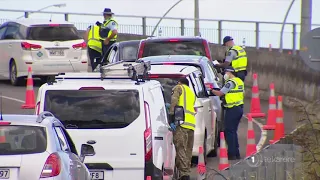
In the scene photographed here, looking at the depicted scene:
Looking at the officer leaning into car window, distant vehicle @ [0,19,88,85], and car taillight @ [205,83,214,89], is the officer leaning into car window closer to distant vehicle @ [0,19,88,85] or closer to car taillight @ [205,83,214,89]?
distant vehicle @ [0,19,88,85]

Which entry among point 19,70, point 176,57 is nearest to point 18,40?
point 19,70

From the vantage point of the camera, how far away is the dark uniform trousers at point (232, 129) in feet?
63.1

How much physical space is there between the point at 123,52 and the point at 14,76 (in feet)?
14.8

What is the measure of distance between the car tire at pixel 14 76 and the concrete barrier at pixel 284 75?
19.7 ft

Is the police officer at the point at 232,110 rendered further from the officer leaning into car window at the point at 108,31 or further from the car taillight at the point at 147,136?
the officer leaning into car window at the point at 108,31

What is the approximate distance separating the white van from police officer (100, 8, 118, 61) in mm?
13107

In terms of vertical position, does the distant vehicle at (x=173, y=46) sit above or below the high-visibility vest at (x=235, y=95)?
above

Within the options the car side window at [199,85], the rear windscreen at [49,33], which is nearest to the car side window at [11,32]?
the rear windscreen at [49,33]

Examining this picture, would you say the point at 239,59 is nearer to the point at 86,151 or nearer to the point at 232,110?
the point at 232,110

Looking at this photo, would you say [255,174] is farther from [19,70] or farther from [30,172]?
[19,70]

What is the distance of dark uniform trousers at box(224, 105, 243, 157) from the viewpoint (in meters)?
19.2

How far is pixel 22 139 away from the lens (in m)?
11.3

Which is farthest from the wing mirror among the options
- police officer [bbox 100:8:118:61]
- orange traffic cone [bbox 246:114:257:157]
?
police officer [bbox 100:8:118:61]

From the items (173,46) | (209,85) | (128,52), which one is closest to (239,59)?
(173,46)
